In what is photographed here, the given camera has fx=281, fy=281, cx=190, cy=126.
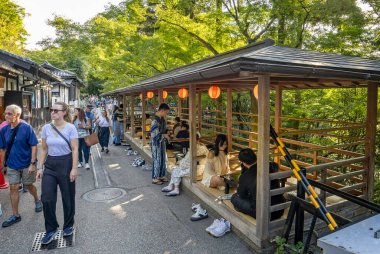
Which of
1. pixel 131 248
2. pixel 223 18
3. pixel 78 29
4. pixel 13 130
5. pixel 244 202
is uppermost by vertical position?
pixel 78 29

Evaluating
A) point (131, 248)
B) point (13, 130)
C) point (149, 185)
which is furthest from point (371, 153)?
point (13, 130)

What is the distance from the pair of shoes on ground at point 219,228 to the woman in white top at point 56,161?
2.47 m

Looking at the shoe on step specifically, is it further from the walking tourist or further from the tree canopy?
the tree canopy

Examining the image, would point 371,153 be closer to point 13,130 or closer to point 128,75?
point 13,130

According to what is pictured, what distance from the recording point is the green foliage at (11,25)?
69.2 ft

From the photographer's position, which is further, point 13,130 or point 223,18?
point 223,18

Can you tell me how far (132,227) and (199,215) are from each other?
51.6 inches

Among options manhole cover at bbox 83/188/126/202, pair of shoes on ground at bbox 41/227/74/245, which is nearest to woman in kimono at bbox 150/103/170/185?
manhole cover at bbox 83/188/126/202

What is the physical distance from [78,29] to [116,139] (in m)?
12.5

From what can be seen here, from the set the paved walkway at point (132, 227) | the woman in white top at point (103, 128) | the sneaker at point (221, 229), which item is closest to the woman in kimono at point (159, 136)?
the paved walkway at point (132, 227)

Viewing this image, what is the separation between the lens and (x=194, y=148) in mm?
6602

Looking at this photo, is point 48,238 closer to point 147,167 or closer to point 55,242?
point 55,242

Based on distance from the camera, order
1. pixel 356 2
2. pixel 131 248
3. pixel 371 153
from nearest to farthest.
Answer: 1. pixel 131 248
2. pixel 371 153
3. pixel 356 2

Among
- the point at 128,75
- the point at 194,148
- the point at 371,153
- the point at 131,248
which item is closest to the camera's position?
the point at 131,248
